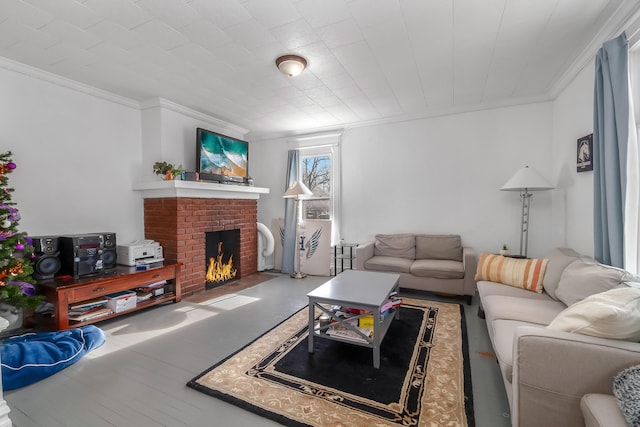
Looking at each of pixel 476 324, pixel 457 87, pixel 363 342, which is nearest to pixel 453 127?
pixel 457 87

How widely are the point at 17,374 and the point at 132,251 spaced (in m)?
1.56

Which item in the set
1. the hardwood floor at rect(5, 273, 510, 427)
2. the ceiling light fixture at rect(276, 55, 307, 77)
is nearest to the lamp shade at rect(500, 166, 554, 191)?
the hardwood floor at rect(5, 273, 510, 427)

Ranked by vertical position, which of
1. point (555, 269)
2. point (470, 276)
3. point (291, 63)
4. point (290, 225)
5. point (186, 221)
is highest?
point (291, 63)

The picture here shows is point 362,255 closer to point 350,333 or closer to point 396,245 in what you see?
point 396,245

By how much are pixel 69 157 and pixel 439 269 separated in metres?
4.41

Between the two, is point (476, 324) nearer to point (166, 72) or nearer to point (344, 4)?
point (344, 4)

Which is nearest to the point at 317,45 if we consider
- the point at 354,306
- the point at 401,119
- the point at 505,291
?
the point at 354,306

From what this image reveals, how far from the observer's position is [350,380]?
1882 millimetres

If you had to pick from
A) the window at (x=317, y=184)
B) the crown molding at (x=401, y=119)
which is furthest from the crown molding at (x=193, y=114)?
the window at (x=317, y=184)

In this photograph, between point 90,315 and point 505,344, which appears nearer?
point 505,344

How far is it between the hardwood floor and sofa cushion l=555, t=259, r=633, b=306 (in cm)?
71

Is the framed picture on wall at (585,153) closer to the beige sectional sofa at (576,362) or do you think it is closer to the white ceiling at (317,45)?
the white ceiling at (317,45)

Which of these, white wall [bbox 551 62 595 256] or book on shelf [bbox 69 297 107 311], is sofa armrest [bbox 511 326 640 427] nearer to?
white wall [bbox 551 62 595 256]

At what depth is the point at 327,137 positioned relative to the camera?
4.93 metres
